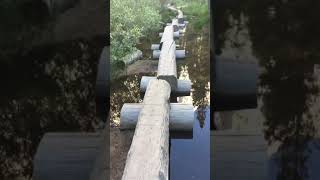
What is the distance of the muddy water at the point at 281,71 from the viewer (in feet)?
5.04

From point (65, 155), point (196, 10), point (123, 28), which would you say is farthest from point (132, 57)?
point (65, 155)

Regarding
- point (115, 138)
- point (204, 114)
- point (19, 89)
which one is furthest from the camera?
point (204, 114)

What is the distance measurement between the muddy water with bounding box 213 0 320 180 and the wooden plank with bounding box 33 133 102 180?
53 centimetres

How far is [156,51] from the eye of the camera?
290 inches

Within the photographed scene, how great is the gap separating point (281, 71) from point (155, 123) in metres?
1.35

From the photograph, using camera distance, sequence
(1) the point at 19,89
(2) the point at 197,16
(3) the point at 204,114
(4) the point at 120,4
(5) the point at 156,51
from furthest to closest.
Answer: (2) the point at 197,16
(5) the point at 156,51
(4) the point at 120,4
(3) the point at 204,114
(1) the point at 19,89

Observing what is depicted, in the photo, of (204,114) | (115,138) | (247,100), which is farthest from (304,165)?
(204,114)

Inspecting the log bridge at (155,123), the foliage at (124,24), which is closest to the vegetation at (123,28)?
the foliage at (124,24)

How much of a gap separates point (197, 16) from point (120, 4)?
5.17m

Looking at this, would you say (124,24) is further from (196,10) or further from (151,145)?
(196,10)

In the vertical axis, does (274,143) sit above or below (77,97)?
below

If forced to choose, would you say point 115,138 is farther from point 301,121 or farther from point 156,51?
point 156,51

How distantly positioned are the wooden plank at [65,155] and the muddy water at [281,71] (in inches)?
20.7

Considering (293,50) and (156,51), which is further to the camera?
(156,51)
